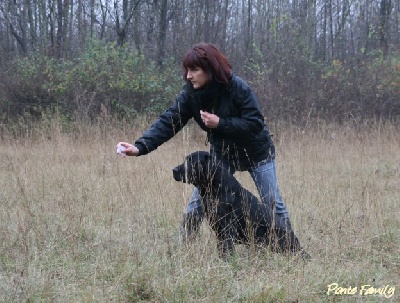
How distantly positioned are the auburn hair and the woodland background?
25.6 feet

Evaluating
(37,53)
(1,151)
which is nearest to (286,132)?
(1,151)

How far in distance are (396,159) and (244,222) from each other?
209 inches

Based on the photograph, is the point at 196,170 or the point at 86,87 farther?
the point at 86,87

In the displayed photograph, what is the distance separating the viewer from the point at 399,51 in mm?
A: 14969

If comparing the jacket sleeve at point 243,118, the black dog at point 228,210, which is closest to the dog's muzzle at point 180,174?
the black dog at point 228,210

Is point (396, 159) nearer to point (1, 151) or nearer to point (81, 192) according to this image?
point (81, 192)

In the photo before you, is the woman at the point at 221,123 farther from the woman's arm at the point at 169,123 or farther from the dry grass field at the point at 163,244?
the dry grass field at the point at 163,244

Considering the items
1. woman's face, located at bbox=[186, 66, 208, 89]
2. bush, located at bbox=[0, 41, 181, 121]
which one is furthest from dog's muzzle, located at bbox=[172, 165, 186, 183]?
bush, located at bbox=[0, 41, 181, 121]

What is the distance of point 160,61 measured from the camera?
15.4 metres

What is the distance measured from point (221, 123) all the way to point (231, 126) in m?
0.07

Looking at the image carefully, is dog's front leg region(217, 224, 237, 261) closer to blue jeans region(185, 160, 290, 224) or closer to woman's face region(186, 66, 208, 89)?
blue jeans region(185, 160, 290, 224)

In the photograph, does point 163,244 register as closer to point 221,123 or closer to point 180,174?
point 180,174

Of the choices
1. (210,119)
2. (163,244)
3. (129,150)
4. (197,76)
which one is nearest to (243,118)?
(210,119)

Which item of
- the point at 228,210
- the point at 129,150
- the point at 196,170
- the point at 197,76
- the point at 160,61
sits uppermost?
the point at 160,61
